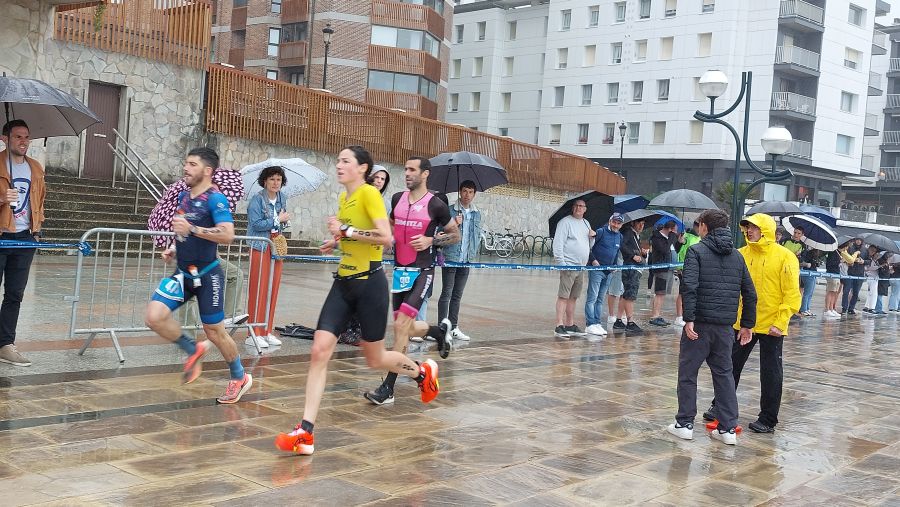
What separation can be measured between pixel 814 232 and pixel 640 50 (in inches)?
1644

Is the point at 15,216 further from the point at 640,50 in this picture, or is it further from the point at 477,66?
the point at 477,66

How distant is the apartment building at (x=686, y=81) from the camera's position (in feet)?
175

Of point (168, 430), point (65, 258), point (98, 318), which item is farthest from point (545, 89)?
point (168, 430)

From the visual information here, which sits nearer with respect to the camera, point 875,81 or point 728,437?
point 728,437

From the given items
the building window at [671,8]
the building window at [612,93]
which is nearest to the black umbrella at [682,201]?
the building window at [671,8]

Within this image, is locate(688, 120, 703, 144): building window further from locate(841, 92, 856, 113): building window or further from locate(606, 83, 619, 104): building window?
locate(841, 92, 856, 113): building window

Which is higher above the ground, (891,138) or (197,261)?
(891,138)

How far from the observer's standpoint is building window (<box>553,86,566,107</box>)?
2421 inches

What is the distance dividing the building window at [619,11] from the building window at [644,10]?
1.27 meters

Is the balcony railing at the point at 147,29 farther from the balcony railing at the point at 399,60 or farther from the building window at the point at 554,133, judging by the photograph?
the building window at the point at 554,133

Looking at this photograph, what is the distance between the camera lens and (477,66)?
66.7 m

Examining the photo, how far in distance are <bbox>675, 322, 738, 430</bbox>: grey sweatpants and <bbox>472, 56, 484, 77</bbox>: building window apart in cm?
6048

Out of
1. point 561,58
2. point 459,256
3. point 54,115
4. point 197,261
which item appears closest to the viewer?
point 197,261

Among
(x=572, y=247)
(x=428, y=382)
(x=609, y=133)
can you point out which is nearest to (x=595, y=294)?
(x=572, y=247)
